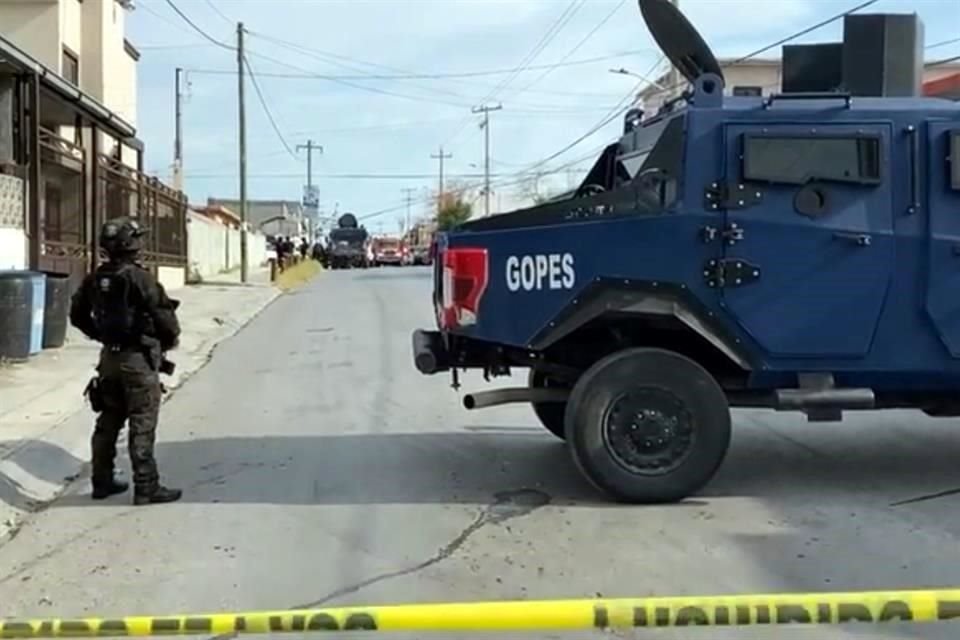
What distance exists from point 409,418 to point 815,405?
4.20 metres

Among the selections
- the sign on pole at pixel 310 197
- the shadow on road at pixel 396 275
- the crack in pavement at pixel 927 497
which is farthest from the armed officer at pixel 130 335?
the sign on pole at pixel 310 197

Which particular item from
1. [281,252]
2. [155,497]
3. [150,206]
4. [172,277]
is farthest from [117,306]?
[281,252]

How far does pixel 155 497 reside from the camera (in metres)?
7.06

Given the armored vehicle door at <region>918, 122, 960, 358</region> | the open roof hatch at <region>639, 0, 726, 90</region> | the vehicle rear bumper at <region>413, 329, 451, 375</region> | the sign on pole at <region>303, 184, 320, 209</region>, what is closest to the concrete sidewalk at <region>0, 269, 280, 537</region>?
the vehicle rear bumper at <region>413, 329, 451, 375</region>

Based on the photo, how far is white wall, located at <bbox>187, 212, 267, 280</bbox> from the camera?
3866cm

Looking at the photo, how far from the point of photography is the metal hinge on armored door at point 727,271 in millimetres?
6754

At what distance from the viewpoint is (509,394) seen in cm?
743

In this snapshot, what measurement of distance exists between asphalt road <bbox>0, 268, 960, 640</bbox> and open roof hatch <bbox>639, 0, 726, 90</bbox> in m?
2.71

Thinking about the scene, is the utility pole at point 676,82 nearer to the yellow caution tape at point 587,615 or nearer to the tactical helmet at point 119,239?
the tactical helmet at point 119,239

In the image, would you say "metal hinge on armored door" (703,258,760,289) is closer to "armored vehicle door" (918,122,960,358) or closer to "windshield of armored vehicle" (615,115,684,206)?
"windshield of armored vehicle" (615,115,684,206)

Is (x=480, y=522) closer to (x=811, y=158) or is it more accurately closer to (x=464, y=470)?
(x=464, y=470)

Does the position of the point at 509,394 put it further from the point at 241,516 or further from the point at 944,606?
the point at 944,606

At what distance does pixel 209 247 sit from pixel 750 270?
3941 cm

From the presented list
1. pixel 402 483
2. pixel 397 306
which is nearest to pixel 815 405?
pixel 402 483
